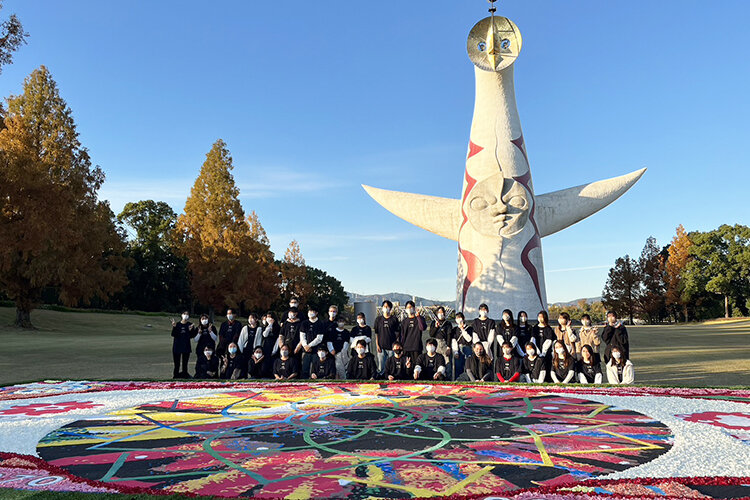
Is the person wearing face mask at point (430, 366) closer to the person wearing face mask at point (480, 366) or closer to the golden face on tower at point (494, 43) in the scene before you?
the person wearing face mask at point (480, 366)

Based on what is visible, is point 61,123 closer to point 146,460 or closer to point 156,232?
point 156,232

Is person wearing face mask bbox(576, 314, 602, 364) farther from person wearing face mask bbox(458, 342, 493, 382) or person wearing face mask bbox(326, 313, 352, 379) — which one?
person wearing face mask bbox(326, 313, 352, 379)

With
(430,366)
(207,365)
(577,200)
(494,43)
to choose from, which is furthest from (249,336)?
(577,200)

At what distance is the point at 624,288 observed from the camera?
4641cm

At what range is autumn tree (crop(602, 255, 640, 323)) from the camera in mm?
46094

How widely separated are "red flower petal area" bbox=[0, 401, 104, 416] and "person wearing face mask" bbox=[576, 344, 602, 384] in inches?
287

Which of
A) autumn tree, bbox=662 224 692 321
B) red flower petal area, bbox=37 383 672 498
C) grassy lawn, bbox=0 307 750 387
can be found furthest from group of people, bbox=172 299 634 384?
autumn tree, bbox=662 224 692 321

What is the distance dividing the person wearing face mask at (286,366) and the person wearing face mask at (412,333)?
2.03m

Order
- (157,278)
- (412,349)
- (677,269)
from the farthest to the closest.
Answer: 1. (677,269)
2. (157,278)
3. (412,349)

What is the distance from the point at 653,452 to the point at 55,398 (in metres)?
7.57

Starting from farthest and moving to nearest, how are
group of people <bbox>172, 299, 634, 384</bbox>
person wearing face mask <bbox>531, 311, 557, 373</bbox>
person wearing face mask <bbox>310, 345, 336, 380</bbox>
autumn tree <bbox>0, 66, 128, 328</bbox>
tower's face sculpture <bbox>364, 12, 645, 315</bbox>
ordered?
autumn tree <bbox>0, 66, 128, 328</bbox>
tower's face sculpture <bbox>364, 12, 645, 315</bbox>
person wearing face mask <bbox>310, 345, 336, 380</bbox>
person wearing face mask <bbox>531, 311, 557, 373</bbox>
group of people <bbox>172, 299, 634, 384</bbox>

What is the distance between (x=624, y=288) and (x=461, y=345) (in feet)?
134

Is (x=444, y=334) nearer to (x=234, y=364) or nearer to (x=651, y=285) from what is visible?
(x=234, y=364)

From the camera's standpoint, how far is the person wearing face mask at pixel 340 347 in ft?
34.2
